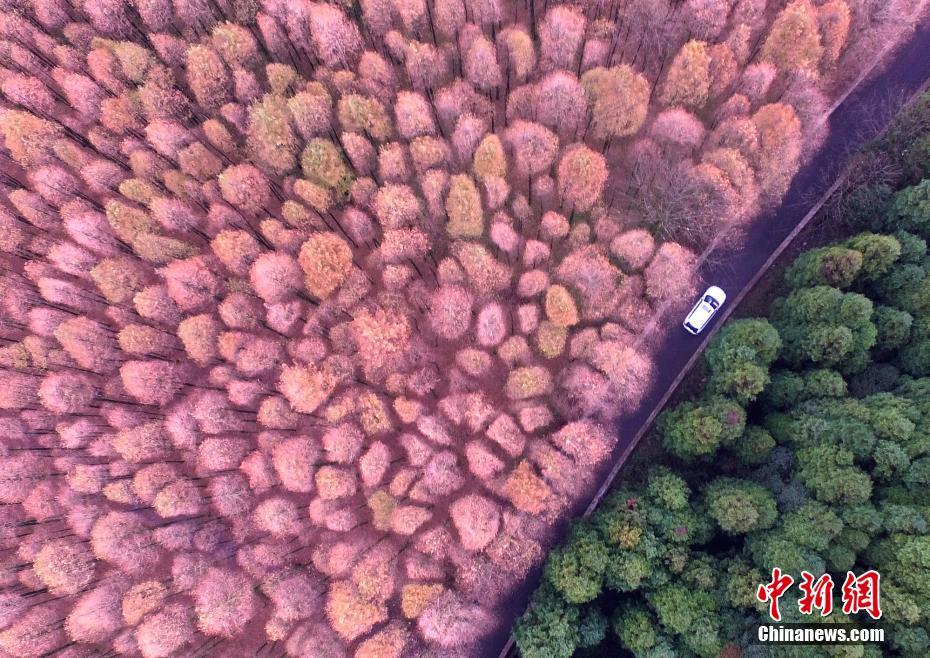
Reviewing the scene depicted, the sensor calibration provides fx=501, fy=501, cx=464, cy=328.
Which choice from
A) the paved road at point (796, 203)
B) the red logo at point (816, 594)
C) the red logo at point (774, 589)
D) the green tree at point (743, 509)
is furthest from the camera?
the paved road at point (796, 203)

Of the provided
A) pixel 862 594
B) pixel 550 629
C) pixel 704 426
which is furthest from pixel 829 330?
pixel 550 629

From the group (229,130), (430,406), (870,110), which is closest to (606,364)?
(430,406)

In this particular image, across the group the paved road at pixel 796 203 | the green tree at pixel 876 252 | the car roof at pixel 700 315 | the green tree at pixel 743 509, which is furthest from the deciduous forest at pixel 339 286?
the green tree at pixel 743 509

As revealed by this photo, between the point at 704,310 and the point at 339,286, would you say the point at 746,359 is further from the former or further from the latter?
the point at 339,286

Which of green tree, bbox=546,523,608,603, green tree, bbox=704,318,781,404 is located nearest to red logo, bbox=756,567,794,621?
green tree, bbox=546,523,608,603

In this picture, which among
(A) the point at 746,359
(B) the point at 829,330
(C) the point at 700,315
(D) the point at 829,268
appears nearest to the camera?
(B) the point at 829,330

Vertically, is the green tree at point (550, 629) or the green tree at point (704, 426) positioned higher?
the green tree at point (704, 426)

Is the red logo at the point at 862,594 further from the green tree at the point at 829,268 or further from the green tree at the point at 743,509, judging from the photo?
the green tree at the point at 829,268
